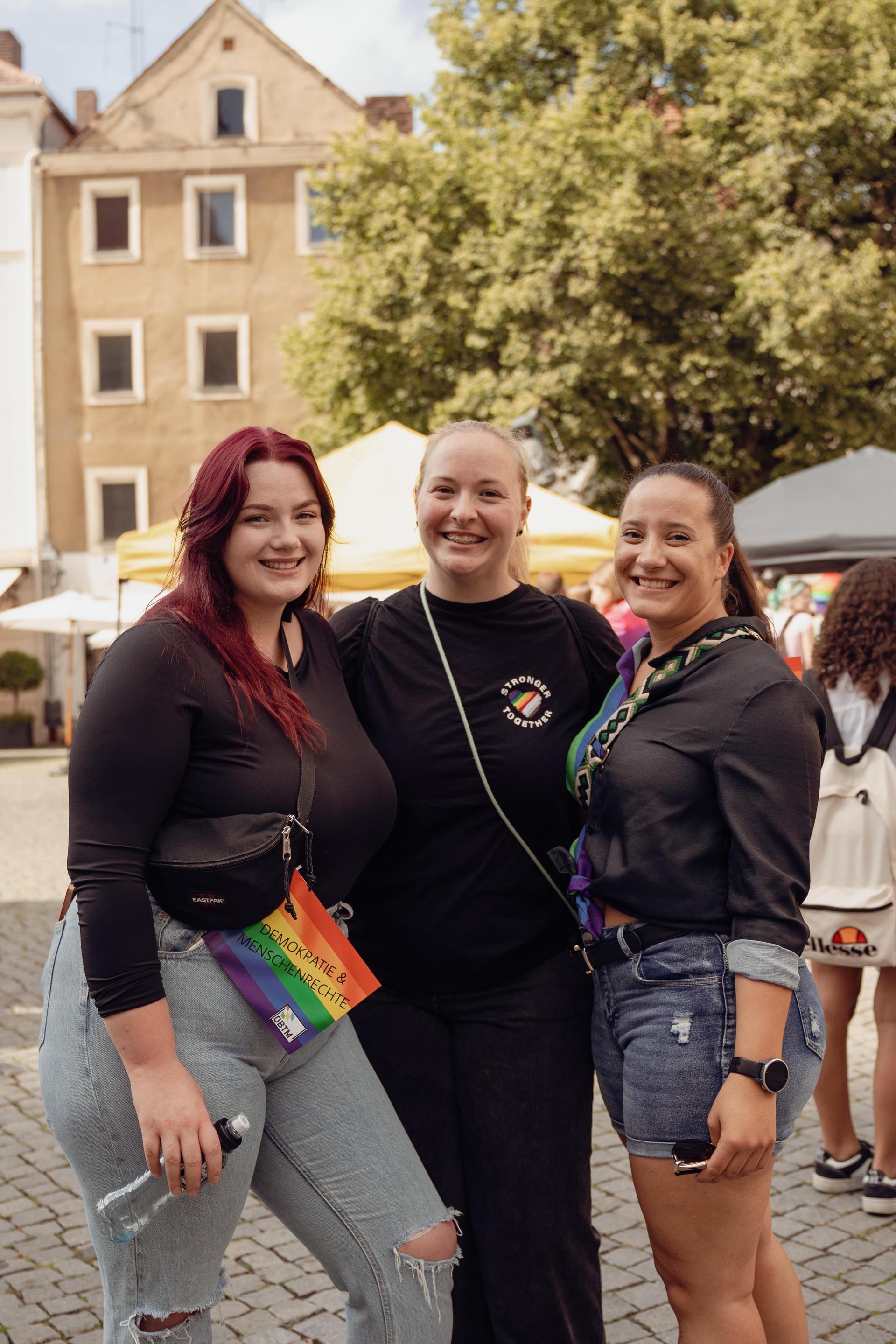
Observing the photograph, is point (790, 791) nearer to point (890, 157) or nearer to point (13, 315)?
point (890, 157)

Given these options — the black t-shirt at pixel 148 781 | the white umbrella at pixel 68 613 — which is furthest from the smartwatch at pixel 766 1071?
the white umbrella at pixel 68 613

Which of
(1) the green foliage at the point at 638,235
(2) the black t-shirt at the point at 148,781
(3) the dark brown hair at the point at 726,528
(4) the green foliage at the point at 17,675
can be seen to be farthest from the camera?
(4) the green foliage at the point at 17,675

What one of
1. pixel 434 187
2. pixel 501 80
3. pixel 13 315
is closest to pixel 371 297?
pixel 434 187

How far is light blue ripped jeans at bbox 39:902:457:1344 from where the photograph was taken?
1.93m

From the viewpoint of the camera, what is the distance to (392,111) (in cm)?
2844

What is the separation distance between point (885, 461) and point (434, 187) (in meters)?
12.0

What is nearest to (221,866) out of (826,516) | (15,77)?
(826,516)

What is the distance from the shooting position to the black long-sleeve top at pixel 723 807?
6.67 feet

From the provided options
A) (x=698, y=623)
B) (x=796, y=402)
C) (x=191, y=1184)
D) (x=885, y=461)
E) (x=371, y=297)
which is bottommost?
(x=191, y=1184)

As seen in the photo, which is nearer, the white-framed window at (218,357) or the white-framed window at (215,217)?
the white-framed window at (215,217)

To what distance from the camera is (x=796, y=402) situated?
60.5 feet

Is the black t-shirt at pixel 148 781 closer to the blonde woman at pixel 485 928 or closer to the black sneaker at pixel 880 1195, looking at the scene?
the blonde woman at pixel 485 928

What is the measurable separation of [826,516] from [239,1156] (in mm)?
7076

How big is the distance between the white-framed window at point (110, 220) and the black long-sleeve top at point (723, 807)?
2706cm
